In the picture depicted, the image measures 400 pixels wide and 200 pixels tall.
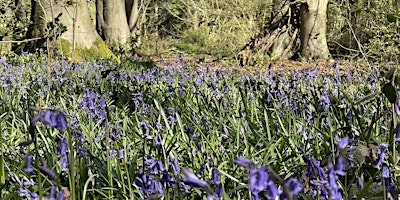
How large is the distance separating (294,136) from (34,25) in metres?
8.37

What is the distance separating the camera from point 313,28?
12.1 m

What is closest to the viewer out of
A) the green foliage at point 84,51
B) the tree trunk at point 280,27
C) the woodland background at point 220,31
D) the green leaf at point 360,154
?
the green leaf at point 360,154

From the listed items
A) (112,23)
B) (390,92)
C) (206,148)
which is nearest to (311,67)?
→ (206,148)

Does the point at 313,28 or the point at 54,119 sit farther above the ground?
the point at 54,119

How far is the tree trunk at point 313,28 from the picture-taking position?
472 inches

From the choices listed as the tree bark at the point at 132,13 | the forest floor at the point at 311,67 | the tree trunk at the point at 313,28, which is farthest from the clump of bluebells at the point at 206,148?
the tree bark at the point at 132,13

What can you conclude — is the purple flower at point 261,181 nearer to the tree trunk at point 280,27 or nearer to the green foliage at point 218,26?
the tree trunk at point 280,27

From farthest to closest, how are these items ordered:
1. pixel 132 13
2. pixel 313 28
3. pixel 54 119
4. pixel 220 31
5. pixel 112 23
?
pixel 132 13
pixel 220 31
pixel 112 23
pixel 313 28
pixel 54 119

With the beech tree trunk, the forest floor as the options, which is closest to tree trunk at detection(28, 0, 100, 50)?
the forest floor

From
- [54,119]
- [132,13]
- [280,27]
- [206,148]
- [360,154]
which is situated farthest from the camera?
[132,13]

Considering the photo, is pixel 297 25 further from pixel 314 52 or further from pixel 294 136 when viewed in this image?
pixel 294 136

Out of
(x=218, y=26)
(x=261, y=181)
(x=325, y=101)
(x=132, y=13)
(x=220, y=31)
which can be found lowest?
(x=220, y=31)

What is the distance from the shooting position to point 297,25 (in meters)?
12.7

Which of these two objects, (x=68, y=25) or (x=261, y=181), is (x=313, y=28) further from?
(x=261, y=181)
